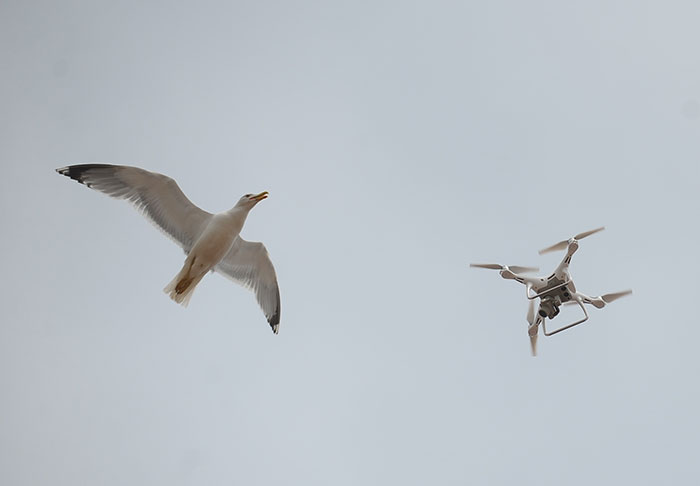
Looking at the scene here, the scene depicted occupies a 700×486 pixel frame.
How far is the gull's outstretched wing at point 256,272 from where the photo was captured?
14.0 meters

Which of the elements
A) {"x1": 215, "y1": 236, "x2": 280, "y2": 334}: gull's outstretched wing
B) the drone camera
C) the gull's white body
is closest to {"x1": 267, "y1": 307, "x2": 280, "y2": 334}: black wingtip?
{"x1": 215, "y1": 236, "x2": 280, "y2": 334}: gull's outstretched wing

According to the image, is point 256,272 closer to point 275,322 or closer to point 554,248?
point 275,322

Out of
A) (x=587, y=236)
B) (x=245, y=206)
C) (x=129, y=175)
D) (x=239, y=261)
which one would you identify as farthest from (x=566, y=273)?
(x=129, y=175)

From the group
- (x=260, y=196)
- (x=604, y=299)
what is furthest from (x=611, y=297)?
(x=260, y=196)

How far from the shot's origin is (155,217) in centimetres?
1324

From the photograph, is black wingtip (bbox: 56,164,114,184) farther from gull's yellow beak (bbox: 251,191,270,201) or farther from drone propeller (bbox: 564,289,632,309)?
drone propeller (bbox: 564,289,632,309)

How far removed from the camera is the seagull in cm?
1246

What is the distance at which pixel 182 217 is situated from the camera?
13258 mm

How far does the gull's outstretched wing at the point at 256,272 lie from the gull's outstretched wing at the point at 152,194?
0.95 m

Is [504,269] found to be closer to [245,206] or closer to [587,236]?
[587,236]

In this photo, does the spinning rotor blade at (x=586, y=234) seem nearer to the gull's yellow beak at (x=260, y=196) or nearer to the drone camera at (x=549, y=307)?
the drone camera at (x=549, y=307)

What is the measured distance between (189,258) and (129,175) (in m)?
1.89

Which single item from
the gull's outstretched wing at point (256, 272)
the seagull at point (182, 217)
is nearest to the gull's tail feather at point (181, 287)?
the seagull at point (182, 217)

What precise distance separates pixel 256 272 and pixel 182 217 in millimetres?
1885
